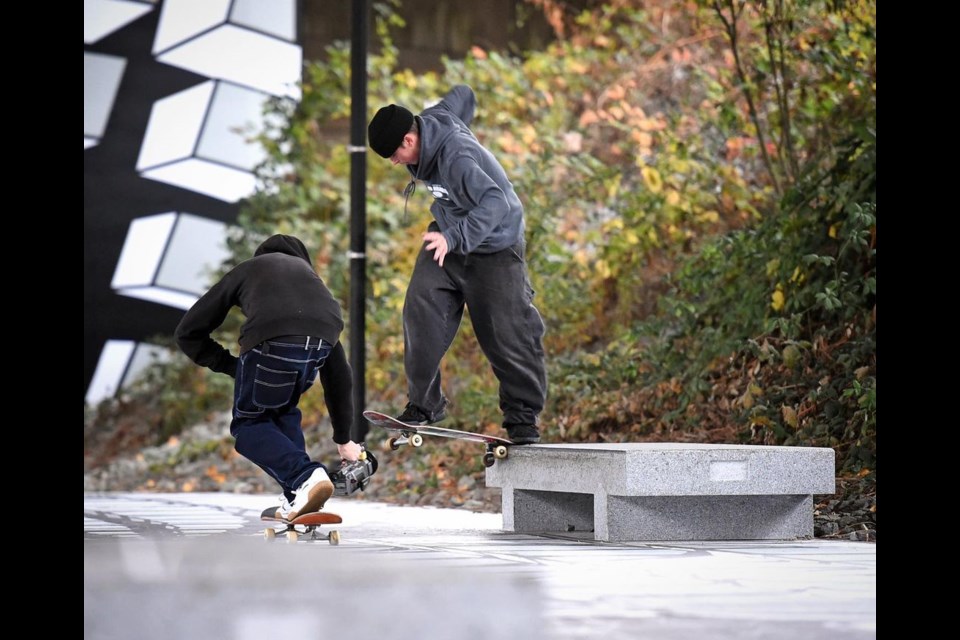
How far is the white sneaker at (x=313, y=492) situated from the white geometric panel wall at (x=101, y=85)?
11879 millimetres

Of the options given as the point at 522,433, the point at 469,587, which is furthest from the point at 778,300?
the point at 469,587

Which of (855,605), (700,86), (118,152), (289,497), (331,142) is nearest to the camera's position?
(855,605)

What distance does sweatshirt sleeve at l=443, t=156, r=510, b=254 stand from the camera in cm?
657

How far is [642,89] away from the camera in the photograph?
527 inches

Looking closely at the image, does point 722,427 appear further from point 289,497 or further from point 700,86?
point 700,86

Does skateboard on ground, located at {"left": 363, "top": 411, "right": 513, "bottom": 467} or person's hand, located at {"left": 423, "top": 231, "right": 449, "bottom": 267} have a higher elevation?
person's hand, located at {"left": 423, "top": 231, "right": 449, "bottom": 267}

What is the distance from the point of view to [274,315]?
6219 mm

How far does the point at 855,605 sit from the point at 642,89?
9.41 metres

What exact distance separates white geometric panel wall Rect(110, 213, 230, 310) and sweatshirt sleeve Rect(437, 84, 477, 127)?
993 cm

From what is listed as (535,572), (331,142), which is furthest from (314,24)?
(535,572)

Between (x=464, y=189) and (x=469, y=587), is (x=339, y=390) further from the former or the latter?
(x=469, y=587)

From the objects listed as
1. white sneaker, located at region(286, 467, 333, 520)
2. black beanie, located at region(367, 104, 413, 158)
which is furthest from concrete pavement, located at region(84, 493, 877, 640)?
black beanie, located at region(367, 104, 413, 158)

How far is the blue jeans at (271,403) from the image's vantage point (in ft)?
20.2

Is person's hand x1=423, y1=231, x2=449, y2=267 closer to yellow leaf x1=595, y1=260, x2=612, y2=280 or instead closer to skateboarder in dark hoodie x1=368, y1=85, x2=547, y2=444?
skateboarder in dark hoodie x1=368, y1=85, x2=547, y2=444
